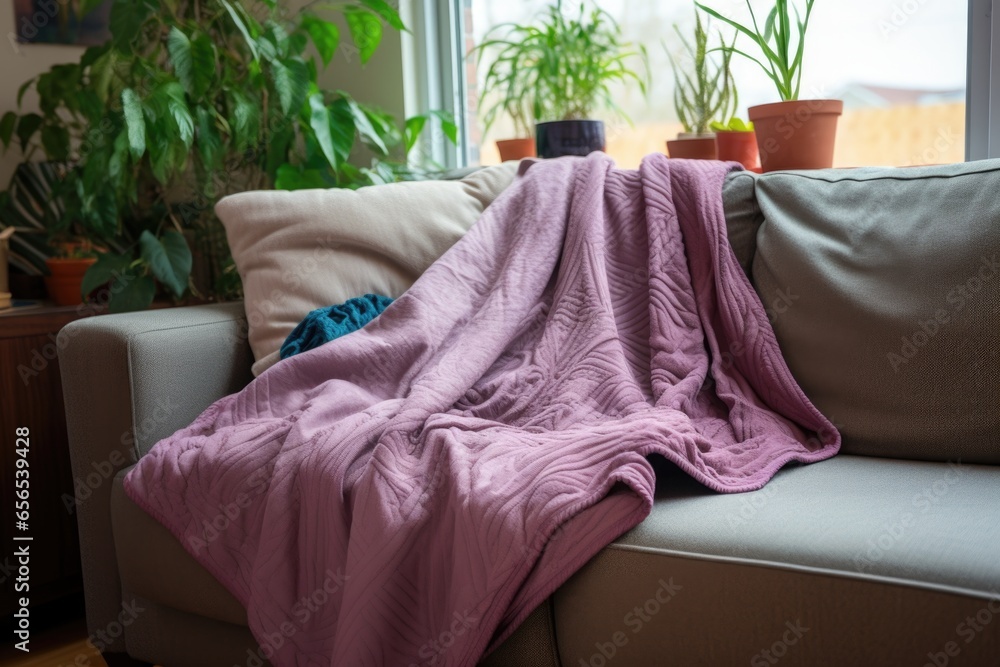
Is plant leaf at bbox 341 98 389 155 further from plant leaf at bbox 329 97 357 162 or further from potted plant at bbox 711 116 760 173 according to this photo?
potted plant at bbox 711 116 760 173

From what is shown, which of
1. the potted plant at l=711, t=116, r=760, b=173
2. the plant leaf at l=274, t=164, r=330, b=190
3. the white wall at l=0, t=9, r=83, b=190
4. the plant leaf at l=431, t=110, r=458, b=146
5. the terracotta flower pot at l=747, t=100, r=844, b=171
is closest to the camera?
the terracotta flower pot at l=747, t=100, r=844, b=171

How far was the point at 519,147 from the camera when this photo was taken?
228 cm

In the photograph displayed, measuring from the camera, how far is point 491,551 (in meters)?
1.06

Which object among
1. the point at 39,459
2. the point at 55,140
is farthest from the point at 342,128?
the point at 39,459

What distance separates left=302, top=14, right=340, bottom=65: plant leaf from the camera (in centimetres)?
224

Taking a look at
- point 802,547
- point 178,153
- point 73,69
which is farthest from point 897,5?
point 73,69

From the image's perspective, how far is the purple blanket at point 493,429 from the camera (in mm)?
1082

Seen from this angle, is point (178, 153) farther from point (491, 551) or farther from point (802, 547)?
point (802, 547)

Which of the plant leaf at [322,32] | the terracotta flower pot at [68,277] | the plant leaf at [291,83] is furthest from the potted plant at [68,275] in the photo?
the plant leaf at [322,32]

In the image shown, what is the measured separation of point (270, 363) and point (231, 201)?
1.24 feet

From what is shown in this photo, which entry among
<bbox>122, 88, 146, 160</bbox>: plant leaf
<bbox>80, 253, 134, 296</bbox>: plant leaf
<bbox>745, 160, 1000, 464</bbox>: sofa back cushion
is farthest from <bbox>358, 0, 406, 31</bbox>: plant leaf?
<bbox>745, 160, 1000, 464</bbox>: sofa back cushion

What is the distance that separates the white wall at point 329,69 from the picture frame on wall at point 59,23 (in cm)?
2

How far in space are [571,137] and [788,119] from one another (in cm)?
50

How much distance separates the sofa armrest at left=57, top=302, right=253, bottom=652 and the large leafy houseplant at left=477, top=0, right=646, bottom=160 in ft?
3.31
